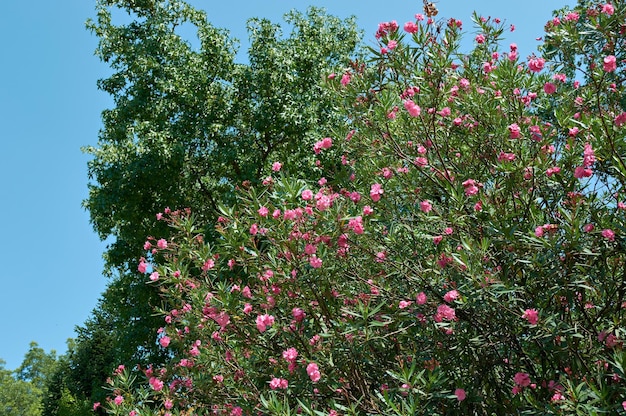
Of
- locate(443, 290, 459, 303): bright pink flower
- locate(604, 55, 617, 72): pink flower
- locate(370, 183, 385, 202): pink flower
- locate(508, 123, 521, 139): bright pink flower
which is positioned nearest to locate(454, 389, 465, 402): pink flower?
locate(443, 290, 459, 303): bright pink flower

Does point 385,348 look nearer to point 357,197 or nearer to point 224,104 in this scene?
point 357,197

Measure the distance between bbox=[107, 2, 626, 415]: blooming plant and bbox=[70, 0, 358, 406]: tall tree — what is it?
8.74 m

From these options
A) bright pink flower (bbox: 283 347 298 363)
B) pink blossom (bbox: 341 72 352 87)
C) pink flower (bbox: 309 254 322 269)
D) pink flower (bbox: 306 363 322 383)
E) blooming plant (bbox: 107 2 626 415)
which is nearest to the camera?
blooming plant (bbox: 107 2 626 415)

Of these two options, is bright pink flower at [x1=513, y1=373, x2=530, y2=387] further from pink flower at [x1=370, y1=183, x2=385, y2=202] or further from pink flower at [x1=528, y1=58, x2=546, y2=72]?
pink flower at [x1=528, y1=58, x2=546, y2=72]

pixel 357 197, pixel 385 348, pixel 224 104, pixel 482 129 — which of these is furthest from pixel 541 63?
pixel 224 104

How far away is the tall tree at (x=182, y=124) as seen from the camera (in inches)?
567

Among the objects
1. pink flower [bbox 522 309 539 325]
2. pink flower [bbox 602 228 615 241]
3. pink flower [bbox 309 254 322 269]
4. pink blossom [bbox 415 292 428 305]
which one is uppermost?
pink flower [bbox 309 254 322 269]

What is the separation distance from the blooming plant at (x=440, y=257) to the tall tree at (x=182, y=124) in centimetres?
874

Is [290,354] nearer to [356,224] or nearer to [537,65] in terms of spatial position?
[356,224]

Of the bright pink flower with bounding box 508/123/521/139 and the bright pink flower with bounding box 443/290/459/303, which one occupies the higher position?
the bright pink flower with bounding box 508/123/521/139

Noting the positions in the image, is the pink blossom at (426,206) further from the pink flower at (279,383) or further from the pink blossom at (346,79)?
the pink flower at (279,383)

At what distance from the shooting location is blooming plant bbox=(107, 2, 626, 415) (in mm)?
4355

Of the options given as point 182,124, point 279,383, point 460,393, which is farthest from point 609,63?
point 182,124

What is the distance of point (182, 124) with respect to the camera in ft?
48.6
